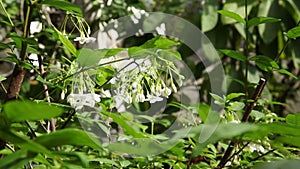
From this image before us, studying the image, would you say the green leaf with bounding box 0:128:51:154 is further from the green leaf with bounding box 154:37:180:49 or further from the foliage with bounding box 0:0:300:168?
the green leaf with bounding box 154:37:180:49

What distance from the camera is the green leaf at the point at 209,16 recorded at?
6.49 ft

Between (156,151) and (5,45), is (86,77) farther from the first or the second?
(156,151)

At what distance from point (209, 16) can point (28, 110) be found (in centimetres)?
177

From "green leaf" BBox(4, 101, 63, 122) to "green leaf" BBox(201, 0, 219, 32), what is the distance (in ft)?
5.62

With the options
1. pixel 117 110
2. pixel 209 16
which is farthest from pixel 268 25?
pixel 117 110

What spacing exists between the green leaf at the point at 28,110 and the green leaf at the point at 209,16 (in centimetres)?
171

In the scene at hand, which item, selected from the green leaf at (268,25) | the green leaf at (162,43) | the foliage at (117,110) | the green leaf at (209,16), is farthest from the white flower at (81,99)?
the green leaf at (268,25)

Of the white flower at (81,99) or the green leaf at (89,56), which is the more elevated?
the green leaf at (89,56)

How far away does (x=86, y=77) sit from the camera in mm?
610

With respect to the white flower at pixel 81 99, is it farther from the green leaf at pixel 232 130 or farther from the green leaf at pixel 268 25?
the green leaf at pixel 268 25

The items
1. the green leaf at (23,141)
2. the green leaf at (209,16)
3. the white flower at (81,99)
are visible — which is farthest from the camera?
the green leaf at (209,16)

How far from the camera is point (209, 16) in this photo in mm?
1997

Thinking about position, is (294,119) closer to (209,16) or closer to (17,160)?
(17,160)

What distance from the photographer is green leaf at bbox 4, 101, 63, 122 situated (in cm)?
29
